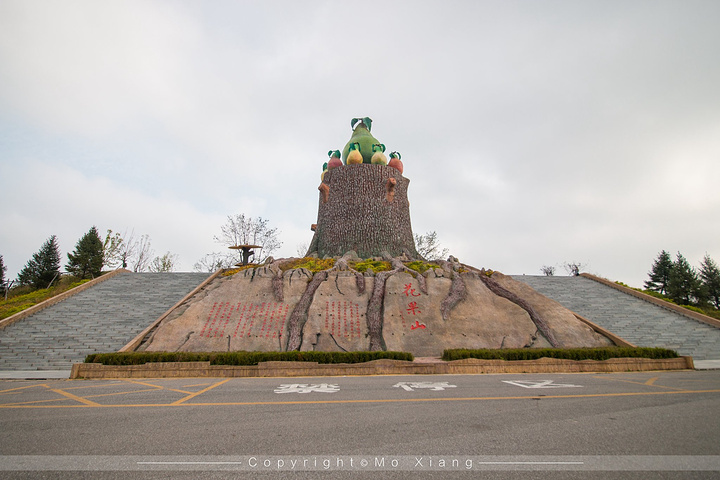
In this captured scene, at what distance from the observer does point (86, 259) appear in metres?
26.5

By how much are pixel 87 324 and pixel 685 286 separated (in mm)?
35258

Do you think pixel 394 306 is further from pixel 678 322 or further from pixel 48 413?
pixel 678 322

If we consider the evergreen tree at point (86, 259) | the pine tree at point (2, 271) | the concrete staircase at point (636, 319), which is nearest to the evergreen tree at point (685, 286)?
the concrete staircase at point (636, 319)

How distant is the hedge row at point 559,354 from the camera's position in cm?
829

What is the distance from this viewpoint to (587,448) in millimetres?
2857

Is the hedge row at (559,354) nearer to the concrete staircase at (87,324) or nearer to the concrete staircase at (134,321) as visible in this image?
the concrete staircase at (134,321)

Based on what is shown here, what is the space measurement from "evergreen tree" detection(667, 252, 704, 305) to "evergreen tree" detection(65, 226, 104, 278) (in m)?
42.4

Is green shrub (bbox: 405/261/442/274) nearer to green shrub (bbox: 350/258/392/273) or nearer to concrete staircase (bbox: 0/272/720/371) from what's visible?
green shrub (bbox: 350/258/392/273)

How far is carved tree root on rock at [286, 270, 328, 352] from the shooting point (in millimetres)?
9688

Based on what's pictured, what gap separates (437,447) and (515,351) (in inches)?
251

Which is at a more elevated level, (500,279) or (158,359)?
(500,279)

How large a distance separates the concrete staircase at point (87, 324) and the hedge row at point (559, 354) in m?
9.21

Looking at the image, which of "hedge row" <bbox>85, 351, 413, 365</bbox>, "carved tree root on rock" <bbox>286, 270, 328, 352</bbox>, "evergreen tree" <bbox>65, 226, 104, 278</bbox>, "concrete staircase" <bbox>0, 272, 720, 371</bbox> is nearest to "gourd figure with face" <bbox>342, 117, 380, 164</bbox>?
"carved tree root on rock" <bbox>286, 270, 328, 352</bbox>

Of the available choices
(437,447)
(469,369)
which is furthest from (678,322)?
(437,447)
